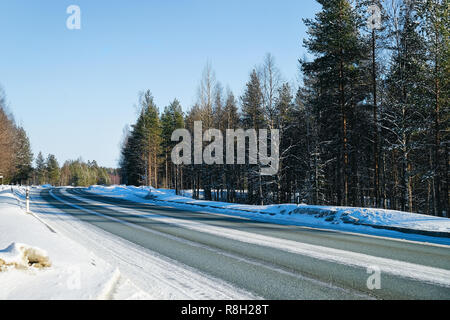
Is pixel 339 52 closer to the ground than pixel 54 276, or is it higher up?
higher up

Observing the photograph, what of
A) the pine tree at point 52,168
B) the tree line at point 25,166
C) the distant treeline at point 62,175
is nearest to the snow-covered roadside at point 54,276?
the tree line at point 25,166

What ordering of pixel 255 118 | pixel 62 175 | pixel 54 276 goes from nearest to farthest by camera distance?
pixel 54 276 → pixel 255 118 → pixel 62 175

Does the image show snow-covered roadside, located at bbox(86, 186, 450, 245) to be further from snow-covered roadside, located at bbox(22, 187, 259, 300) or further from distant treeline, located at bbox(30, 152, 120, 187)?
distant treeline, located at bbox(30, 152, 120, 187)

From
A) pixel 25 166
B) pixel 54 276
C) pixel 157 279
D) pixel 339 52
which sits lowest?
pixel 157 279

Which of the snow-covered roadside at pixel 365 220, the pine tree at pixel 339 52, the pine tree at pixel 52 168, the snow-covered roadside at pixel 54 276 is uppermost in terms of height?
the pine tree at pixel 339 52

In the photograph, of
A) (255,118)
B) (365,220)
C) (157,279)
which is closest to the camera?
(157,279)

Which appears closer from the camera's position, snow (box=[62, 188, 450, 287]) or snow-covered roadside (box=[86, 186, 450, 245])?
snow (box=[62, 188, 450, 287])

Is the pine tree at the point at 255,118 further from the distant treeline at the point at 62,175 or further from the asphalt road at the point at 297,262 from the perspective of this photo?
the distant treeline at the point at 62,175

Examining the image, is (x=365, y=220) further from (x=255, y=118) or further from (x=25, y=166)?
(x=25, y=166)

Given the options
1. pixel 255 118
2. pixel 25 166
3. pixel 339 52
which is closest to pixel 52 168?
pixel 25 166

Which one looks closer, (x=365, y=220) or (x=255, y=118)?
(x=365, y=220)

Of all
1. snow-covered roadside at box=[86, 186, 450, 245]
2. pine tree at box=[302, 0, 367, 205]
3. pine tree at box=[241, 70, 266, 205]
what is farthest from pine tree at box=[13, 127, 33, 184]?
snow-covered roadside at box=[86, 186, 450, 245]

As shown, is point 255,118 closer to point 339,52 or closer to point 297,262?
point 339,52

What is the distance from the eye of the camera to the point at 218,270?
5500 millimetres
